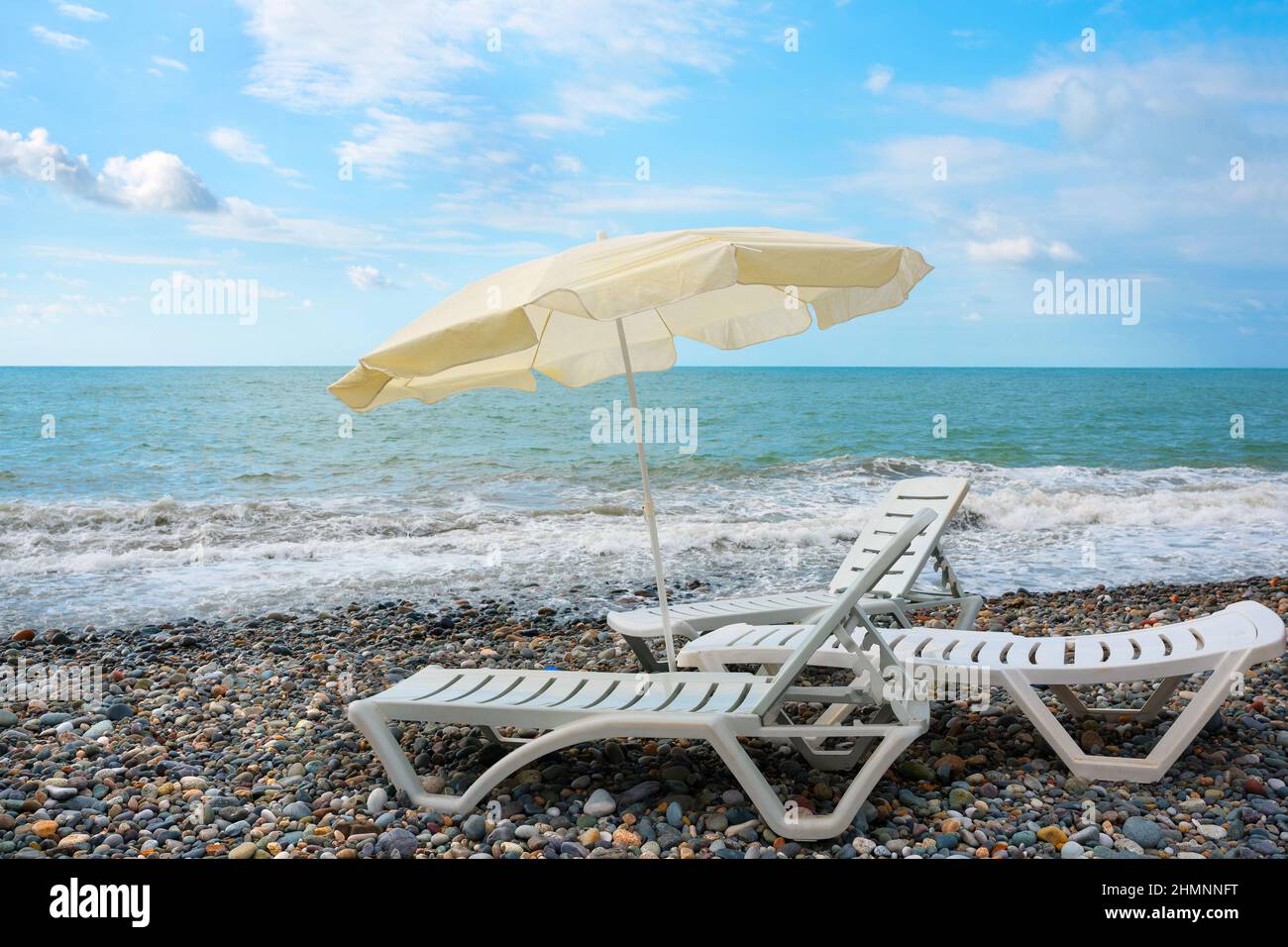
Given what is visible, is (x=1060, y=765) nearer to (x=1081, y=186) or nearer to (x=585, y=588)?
(x=585, y=588)

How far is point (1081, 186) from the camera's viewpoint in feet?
153

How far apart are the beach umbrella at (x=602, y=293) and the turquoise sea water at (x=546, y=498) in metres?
4.60

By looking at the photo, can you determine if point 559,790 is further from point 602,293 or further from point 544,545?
point 544,545

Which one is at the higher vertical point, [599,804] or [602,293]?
[602,293]

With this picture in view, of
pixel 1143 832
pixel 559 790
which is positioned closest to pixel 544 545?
pixel 559 790

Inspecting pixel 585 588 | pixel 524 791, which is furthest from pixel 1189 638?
pixel 585 588

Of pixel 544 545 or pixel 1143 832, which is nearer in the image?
pixel 1143 832

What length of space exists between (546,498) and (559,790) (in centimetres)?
1363

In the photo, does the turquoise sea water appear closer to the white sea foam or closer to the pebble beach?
the white sea foam

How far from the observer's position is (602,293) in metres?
3.28

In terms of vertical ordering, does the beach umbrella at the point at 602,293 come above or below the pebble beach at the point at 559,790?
above

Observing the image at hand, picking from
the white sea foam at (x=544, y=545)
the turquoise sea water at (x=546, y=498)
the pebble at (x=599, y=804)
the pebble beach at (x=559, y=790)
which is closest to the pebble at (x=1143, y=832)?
the pebble beach at (x=559, y=790)

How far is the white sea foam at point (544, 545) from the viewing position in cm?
976

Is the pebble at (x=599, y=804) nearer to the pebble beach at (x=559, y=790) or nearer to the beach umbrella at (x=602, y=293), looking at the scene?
the pebble beach at (x=559, y=790)
